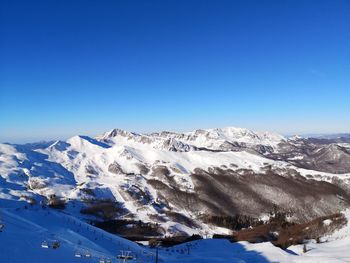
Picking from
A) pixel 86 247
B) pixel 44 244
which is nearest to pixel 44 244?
pixel 44 244

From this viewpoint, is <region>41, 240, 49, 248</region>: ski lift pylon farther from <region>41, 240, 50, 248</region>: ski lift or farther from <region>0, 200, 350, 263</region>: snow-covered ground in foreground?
<region>0, 200, 350, 263</region>: snow-covered ground in foreground

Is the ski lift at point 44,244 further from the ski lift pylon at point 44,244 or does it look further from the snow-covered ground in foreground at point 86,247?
the snow-covered ground in foreground at point 86,247

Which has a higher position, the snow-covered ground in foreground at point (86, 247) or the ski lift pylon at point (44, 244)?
the ski lift pylon at point (44, 244)

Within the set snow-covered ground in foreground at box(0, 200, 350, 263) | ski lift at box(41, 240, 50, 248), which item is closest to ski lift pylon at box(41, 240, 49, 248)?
ski lift at box(41, 240, 50, 248)

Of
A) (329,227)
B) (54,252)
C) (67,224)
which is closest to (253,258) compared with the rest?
(67,224)

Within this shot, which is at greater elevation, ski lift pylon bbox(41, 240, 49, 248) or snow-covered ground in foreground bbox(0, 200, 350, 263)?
ski lift pylon bbox(41, 240, 49, 248)

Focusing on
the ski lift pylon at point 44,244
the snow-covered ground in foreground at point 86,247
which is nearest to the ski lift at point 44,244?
the ski lift pylon at point 44,244

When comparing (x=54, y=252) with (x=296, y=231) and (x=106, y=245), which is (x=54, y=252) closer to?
(x=106, y=245)

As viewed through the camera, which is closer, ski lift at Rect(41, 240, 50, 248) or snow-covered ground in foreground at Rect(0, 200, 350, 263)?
snow-covered ground in foreground at Rect(0, 200, 350, 263)

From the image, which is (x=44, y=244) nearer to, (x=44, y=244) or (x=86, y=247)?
(x=44, y=244)
